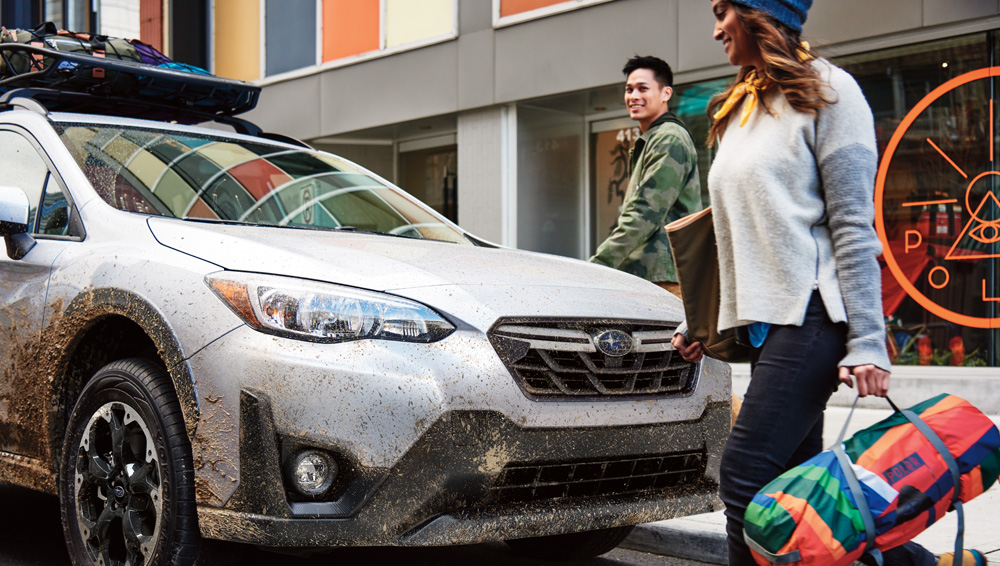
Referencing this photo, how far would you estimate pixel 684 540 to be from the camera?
14.8ft

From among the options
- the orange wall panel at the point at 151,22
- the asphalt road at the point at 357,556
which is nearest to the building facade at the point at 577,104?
the orange wall panel at the point at 151,22

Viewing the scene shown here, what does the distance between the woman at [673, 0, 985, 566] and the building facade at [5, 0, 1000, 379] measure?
21.7 ft

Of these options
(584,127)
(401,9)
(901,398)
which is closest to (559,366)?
(901,398)

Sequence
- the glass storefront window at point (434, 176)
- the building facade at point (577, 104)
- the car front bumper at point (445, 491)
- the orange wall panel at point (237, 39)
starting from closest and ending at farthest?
the car front bumper at point (445, 491) → the building facade at point (577, 104) → the glass storefront window at point (434, 176) → the orange wall panel at point (237, 39)

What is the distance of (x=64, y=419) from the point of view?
3.82 m

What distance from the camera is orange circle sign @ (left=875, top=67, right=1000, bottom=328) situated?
28.3 ft

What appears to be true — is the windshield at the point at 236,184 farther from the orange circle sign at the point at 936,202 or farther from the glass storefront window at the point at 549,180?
the glass storefront window at the point at 549,180

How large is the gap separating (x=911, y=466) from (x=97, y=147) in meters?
3.26

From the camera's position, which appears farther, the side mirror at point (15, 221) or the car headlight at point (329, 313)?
the side mirror at point (15, 221)

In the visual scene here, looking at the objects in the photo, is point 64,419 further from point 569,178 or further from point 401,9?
point 401,9

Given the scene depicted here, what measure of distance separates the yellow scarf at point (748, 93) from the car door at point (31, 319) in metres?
2.43

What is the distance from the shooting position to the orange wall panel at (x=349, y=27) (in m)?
13.0

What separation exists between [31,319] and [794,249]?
2.76 m

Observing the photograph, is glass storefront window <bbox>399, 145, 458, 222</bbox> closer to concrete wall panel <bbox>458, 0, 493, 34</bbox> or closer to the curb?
concrete wall panel <bbox>458, 0, 493, 34</bbox>
